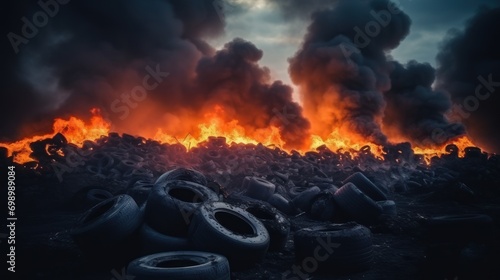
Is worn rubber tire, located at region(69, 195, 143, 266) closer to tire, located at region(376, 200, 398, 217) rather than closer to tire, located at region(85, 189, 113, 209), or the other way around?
tire, located at region(85, 189, 113, 209)

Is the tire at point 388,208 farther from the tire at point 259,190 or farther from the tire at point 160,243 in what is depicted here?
the tire at point 160,243

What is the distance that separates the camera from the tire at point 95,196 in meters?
9.77

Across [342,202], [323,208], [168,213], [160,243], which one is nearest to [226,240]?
[160,243]

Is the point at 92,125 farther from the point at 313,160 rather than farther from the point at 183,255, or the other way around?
the point at 183,255

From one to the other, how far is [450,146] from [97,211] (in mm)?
28636

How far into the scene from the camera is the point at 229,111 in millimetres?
29141

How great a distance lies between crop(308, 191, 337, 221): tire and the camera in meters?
7.96

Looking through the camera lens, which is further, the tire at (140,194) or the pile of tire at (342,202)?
the tire at (140,194)
